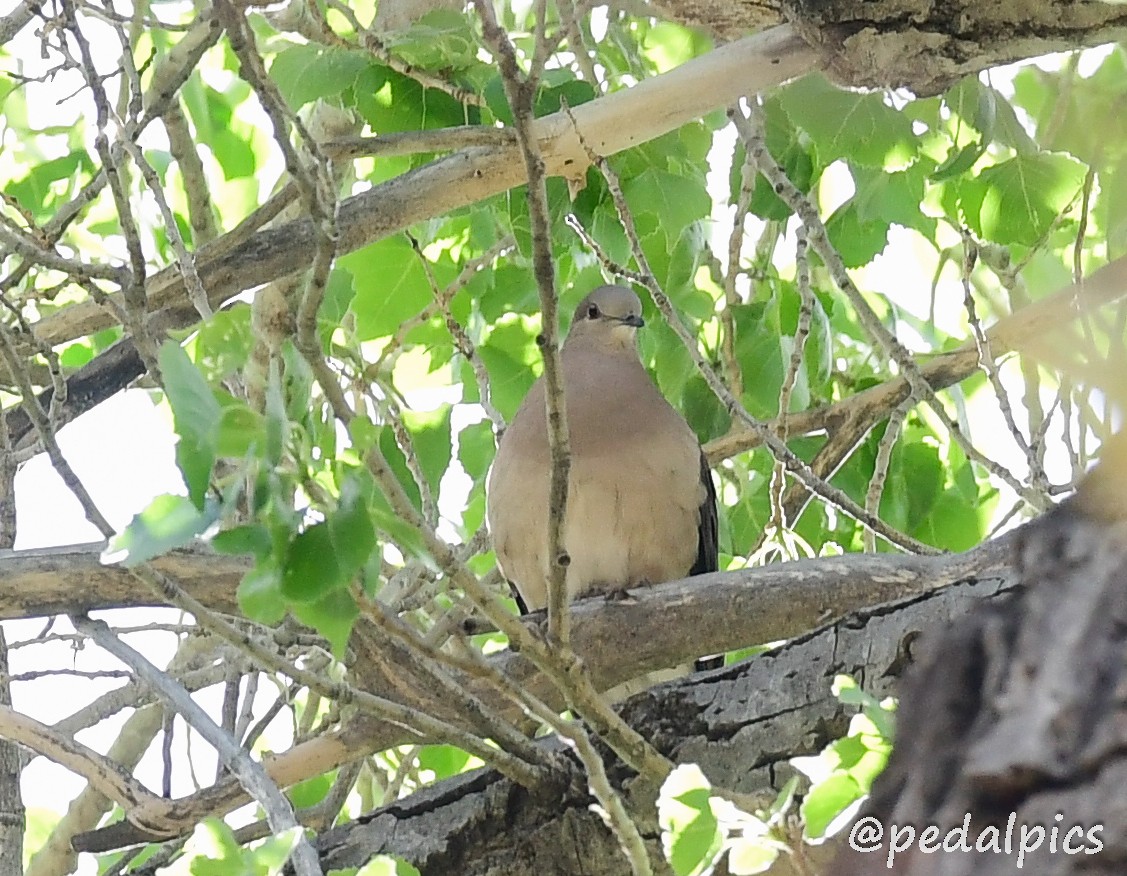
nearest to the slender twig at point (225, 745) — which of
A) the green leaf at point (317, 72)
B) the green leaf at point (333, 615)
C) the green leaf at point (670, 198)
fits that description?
the green leaf at point (333, 615)

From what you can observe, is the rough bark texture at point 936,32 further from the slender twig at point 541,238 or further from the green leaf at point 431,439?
the green leaf at point 431,439

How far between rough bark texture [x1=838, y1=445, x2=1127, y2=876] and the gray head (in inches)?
114

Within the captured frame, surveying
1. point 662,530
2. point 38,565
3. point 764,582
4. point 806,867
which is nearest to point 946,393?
point 662,530

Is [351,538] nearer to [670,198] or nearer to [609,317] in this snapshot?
[670,198]

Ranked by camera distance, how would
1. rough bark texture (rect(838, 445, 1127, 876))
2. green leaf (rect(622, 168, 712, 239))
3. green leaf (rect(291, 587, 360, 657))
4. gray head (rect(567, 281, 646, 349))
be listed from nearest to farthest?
rough bark texture (rect(838, 445, 1127, 876)) → green leaf (rect(291, 587, 360, 657)) → green leaf (rect(622, 168, 712, 239)) → gray head (rect(567, 281, 646, 349))

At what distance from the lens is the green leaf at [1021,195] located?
2531mm

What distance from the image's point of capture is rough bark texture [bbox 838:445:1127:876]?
0.72 meters

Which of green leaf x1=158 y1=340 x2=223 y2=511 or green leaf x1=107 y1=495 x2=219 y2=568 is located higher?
green leaf x1=158 y1=340 x2=223 y2=511

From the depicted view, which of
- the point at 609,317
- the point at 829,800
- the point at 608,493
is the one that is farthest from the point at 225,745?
the point at 609,317

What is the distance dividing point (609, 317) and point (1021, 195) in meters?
1.40

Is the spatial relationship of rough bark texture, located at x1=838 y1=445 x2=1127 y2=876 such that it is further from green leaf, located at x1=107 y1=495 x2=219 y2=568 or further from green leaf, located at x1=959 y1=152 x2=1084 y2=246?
green leaf, located at x1=959 y1=152 x2=1084 y2=246

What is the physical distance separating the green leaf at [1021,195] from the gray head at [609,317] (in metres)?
1.20

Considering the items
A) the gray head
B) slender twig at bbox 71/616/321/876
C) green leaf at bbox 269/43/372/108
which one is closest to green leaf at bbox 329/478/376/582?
slender twig at bbox 71/616/321/876

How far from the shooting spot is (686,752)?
6.85 feet
